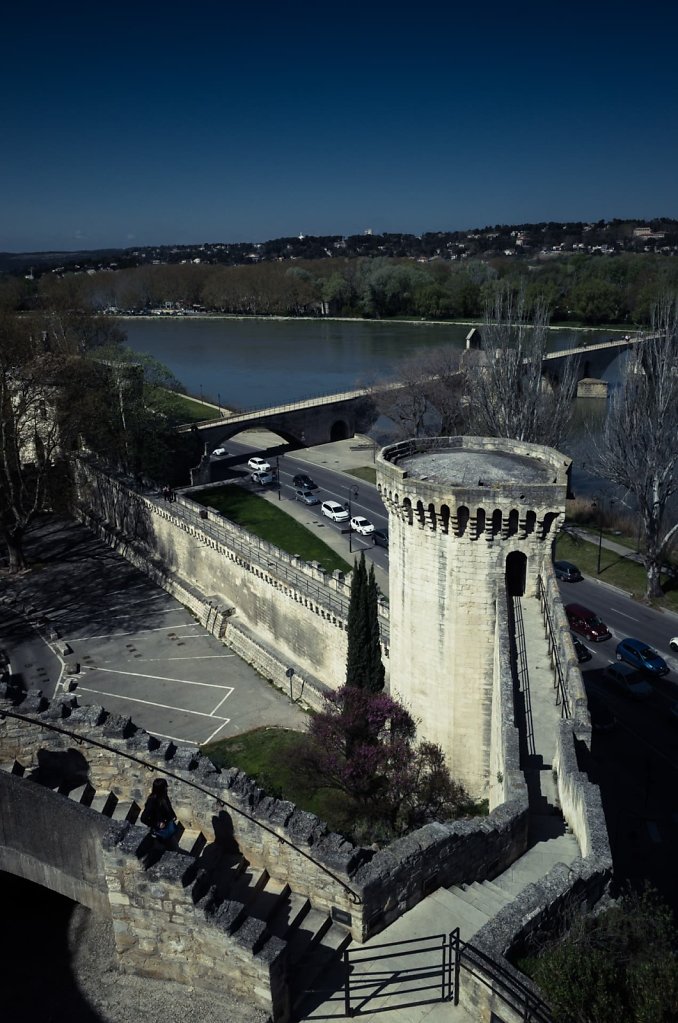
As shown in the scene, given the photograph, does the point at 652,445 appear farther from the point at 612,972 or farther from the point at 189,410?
the point at 189,410

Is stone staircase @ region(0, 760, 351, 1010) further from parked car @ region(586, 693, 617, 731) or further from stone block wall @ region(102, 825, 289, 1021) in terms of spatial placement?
parked car @ region(586, 693, 617, 731)

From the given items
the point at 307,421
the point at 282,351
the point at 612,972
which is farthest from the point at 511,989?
the point at 282,351

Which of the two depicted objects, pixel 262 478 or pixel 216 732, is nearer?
pixel 216 732

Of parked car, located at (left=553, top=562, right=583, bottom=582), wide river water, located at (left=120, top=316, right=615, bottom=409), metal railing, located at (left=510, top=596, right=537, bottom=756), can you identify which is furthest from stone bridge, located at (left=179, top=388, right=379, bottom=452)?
metal railing, located at (left=510, top=596, right=537, bottom=756)

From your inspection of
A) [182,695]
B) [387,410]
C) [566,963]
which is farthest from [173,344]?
[566,963]

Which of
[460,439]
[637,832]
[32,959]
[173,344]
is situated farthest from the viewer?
[173,344]

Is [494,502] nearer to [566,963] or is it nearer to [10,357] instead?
[566,963]
